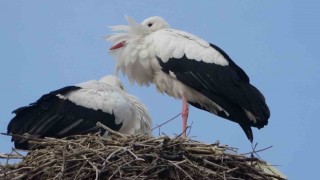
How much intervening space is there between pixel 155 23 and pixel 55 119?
1.34 metres

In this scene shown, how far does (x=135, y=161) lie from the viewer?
6672 millimetres

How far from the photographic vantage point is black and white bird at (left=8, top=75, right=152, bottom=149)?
8391 mm

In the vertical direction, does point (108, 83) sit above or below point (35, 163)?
above

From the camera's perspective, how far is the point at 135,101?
9203mm

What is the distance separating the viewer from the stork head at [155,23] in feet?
29.9

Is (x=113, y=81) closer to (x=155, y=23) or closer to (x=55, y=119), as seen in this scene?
(x=155, y=23)

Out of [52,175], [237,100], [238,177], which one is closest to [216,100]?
[237,100]

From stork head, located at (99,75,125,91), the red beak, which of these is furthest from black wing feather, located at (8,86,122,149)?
stork head, located at (99,75,125,91)

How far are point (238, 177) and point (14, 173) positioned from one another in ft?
5.00

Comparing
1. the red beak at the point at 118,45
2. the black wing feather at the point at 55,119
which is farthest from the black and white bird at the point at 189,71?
the black wing feather at the point at 55,119

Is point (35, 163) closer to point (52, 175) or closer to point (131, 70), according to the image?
point (52, 175)

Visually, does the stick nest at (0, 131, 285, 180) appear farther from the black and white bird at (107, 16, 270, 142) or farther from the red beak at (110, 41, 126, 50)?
the red beak at (110, 41, 126, 50)

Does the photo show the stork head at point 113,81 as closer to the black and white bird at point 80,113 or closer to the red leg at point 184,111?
the black and white bird at point 80,113

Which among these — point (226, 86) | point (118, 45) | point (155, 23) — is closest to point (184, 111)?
point (226, 86)
